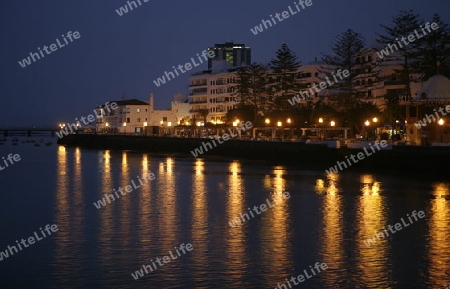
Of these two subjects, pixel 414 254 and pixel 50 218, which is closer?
pixel 414 254

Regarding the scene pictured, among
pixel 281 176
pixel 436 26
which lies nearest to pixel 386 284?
pixel 281 176

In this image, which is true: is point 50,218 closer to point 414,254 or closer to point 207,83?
point 414,254

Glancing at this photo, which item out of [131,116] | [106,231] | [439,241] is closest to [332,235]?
[439,241]

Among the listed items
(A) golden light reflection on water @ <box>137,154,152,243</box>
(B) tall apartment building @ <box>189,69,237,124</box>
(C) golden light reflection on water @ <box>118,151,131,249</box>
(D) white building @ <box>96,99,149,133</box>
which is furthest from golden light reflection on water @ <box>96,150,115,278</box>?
(D) white building @ <box>96,99,149,133</box>

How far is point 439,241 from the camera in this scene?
1859cm

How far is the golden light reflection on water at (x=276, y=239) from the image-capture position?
51.2ft

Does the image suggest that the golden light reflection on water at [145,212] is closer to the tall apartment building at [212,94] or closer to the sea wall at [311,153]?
the sea wall at [311,153]

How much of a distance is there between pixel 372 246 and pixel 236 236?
3852mm

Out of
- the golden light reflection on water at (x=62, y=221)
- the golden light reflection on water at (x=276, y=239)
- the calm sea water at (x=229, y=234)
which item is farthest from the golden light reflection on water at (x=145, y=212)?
the golden light reflection on water at (x=276, y=239)

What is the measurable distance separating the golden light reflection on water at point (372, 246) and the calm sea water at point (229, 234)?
0.13 feet

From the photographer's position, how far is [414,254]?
17.0 meters

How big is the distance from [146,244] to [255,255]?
3181 millimetres

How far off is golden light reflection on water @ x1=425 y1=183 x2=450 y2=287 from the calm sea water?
32mm

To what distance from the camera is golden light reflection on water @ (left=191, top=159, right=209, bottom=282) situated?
51.5 feet
